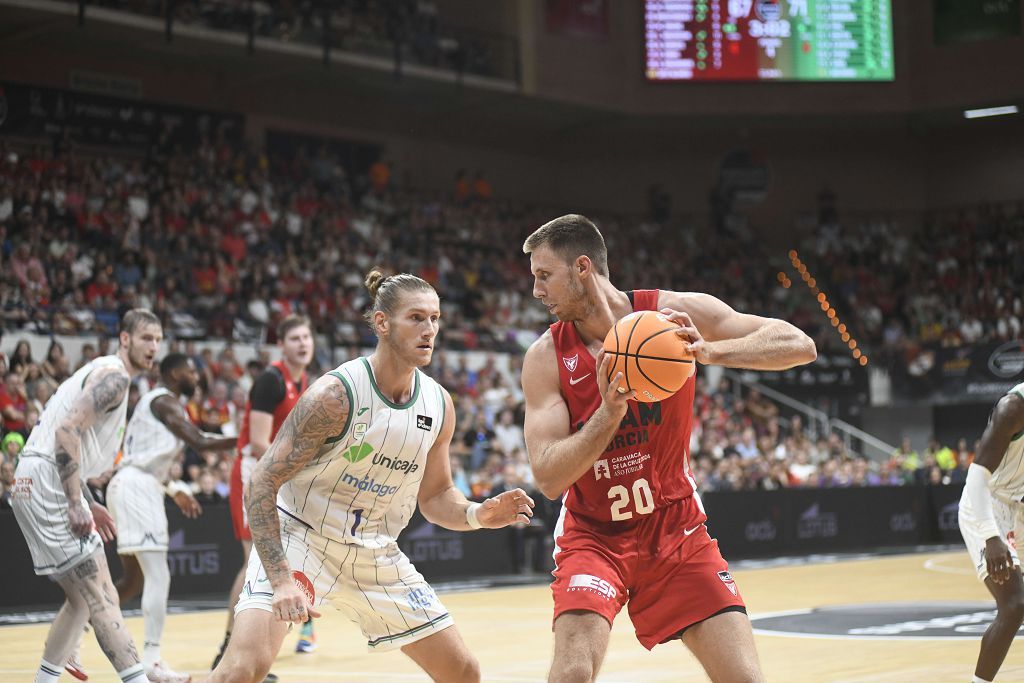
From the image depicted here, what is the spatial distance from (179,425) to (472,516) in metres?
3.67

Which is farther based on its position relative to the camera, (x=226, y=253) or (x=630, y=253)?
(x=630, y=253)

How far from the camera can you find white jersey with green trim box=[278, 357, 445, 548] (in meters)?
5.34

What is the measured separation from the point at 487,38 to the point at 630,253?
18.7ft

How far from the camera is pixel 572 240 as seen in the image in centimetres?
491

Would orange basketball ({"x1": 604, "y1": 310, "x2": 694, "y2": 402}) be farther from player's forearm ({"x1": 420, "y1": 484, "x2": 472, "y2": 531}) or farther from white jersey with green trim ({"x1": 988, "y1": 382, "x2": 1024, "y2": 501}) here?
white jersey with green trim ({"x1": 988, "y1": 382, "x2": 1024, "y2": 501})

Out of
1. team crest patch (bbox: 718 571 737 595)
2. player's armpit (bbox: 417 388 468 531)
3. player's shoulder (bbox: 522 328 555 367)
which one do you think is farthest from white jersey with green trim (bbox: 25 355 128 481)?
team crest patch (bbox: 718 571 737 595)

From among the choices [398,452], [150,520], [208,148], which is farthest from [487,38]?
[398,452]

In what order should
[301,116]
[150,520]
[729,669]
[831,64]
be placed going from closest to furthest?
1. [729,669]
2. [150,520]
3. [301,116]
4. [831,64]

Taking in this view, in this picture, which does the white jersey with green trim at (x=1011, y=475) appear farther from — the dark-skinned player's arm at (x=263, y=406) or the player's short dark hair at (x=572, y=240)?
the dark-skinned player's arm at (x=263, y=406)

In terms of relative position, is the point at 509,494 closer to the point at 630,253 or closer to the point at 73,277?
the point at 73,277

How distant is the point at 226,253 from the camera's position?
20.9m

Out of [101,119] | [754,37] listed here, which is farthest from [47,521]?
[754,37]

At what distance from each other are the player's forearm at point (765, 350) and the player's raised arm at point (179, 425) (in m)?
4.75

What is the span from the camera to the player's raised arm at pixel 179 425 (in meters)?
8.52
